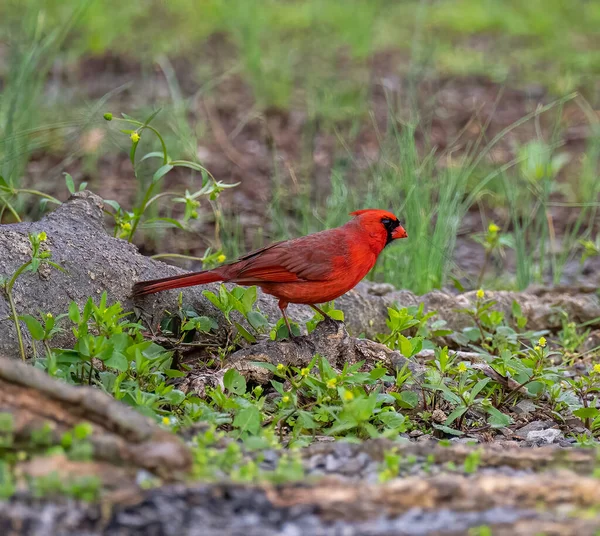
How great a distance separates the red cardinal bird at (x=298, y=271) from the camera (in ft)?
12.0

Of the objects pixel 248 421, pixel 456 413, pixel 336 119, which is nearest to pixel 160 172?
pixel 248 421

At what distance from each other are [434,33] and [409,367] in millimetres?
6977

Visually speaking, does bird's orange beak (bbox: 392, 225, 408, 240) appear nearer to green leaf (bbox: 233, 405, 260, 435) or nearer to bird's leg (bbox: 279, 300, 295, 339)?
bird's leg (bbox: 279, 300, 295, 339)

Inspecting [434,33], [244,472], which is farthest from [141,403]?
[434,33]

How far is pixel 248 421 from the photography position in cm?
287

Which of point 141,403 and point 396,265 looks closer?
point 141,403

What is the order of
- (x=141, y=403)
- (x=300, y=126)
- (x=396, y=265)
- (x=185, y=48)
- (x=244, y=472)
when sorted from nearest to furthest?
(x=244, y=472) < (x=141, y=403) < (x=396, y=265) < (x=300, y=126) < (x=185, y=48)

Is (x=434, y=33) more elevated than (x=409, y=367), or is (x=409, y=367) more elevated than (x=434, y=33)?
(x=434, y=33)

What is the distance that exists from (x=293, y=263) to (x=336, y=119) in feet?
13.4

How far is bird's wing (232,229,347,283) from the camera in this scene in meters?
3.69

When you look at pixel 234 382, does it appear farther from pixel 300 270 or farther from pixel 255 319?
pixel 300 270

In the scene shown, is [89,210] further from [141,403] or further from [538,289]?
[538,289]

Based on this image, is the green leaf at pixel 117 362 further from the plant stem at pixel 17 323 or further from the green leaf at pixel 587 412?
the green leaf at pixel 587 412

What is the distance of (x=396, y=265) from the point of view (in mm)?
5062
